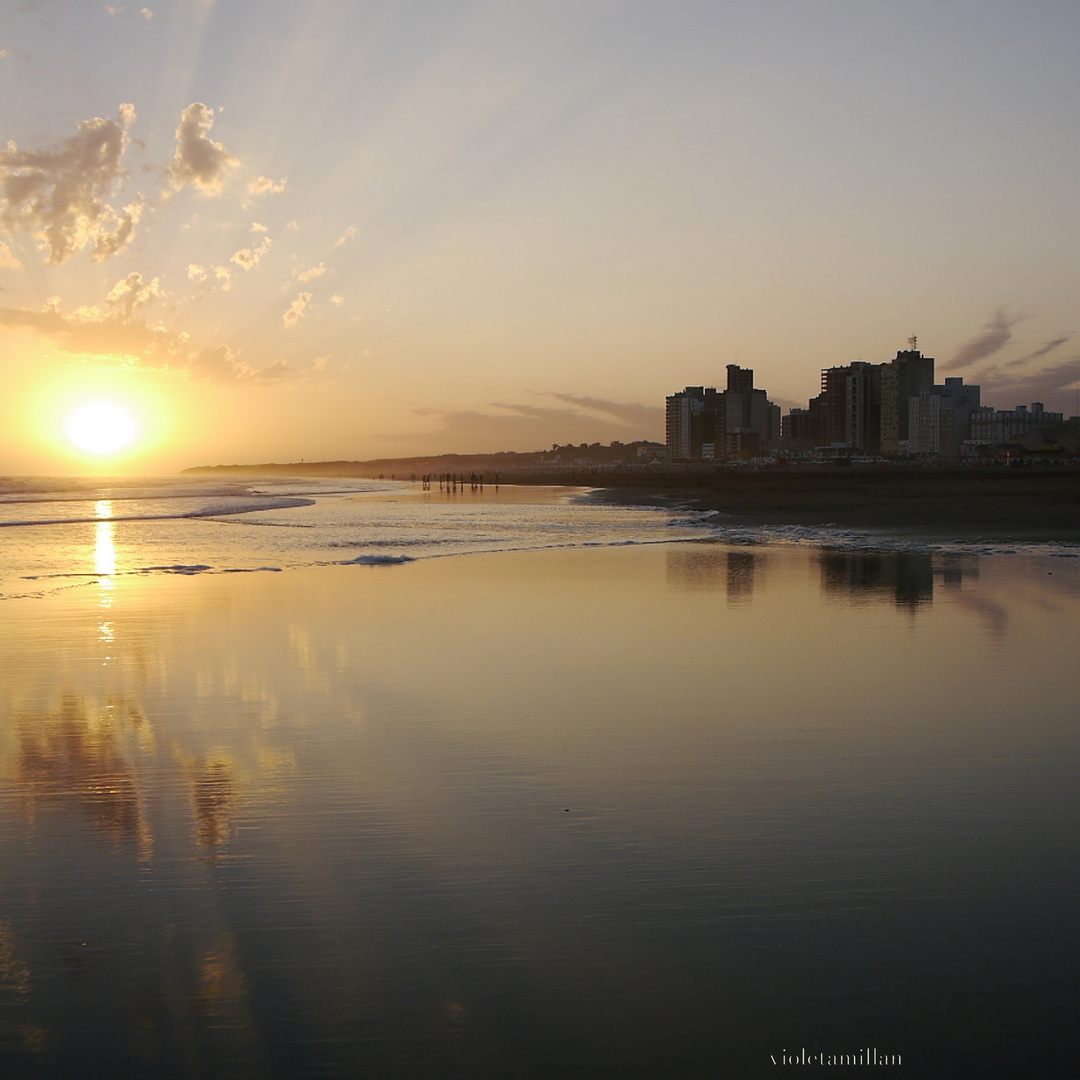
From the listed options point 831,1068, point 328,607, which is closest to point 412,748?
point 831,1068

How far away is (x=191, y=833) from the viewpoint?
5254mm

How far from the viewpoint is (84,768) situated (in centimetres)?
645

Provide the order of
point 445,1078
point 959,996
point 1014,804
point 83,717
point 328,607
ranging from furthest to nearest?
point 328,607 < point 83,717 < point 1014,804 < point 959,996 < point 445,1078

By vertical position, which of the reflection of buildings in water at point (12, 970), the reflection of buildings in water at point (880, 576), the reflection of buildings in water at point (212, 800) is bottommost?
the reflection of buildings in water at point (12, 970)

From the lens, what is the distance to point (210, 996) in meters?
3.68

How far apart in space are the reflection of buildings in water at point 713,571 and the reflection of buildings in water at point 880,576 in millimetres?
1514

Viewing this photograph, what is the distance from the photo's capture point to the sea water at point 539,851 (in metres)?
3.49

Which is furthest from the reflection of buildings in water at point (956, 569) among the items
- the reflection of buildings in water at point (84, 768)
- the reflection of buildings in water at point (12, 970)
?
the reflection of buildings in water at point (12, 970)

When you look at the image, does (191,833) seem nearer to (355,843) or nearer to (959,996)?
(355,843)

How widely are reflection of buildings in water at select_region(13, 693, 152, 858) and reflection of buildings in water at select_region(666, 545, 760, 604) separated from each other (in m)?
9.75

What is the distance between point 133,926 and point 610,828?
2.66 metres

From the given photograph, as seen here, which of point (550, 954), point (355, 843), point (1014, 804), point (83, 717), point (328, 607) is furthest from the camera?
point (328, 607)

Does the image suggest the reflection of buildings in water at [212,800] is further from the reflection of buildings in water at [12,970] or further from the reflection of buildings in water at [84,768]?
the reflection of buildings in water at [12,970]

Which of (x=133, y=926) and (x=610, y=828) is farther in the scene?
(x=610, y=828)
